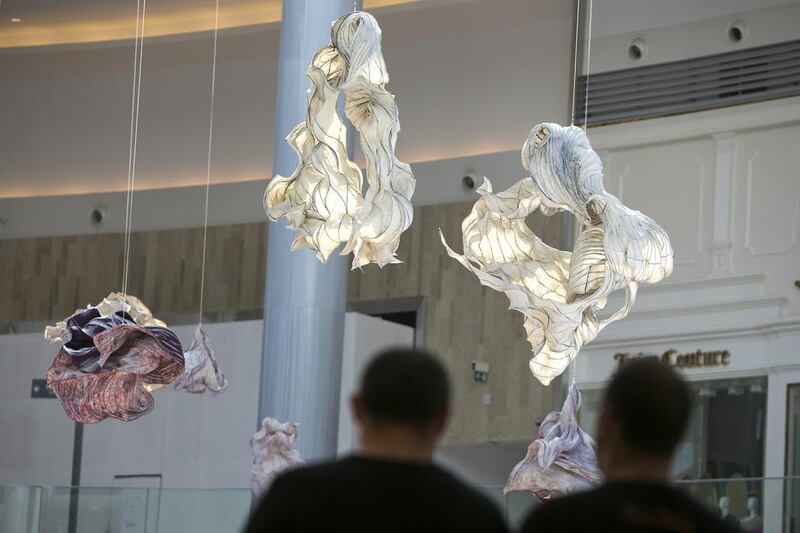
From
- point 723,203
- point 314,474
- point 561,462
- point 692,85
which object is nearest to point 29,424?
point 723,203

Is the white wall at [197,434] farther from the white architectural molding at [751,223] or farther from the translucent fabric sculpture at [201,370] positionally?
the translucent fabric sculpture at [201,370]

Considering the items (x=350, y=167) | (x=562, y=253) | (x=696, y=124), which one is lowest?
(x=562, y=253)

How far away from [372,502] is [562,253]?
14.4ft

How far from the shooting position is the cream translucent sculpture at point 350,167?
20.5 feet

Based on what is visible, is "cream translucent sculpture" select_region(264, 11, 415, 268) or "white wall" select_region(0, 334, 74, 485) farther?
"white wall" select_region(0, 334, 74, 485)

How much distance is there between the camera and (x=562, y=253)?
6535mm

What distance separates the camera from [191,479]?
41.9 feet

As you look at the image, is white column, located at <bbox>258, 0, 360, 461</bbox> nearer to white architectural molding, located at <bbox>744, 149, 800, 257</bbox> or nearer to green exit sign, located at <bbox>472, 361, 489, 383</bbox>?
green exit sign, located at <bbox>472, 361, 489, 383</bbox>

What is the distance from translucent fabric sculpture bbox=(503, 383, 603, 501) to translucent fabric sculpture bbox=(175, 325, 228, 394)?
219cm

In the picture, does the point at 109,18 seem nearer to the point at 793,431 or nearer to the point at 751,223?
the point at 751,223

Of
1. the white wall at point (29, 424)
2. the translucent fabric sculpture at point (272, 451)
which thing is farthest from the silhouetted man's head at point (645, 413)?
the white wall at point (29, 424)

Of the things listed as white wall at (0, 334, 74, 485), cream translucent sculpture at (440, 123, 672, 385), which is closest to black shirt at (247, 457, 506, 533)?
cream translucent sculpture at (440, 123, 672, 385)

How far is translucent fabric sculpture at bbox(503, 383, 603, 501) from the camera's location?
649cm

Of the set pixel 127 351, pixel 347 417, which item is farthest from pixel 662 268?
pixel 347 417
